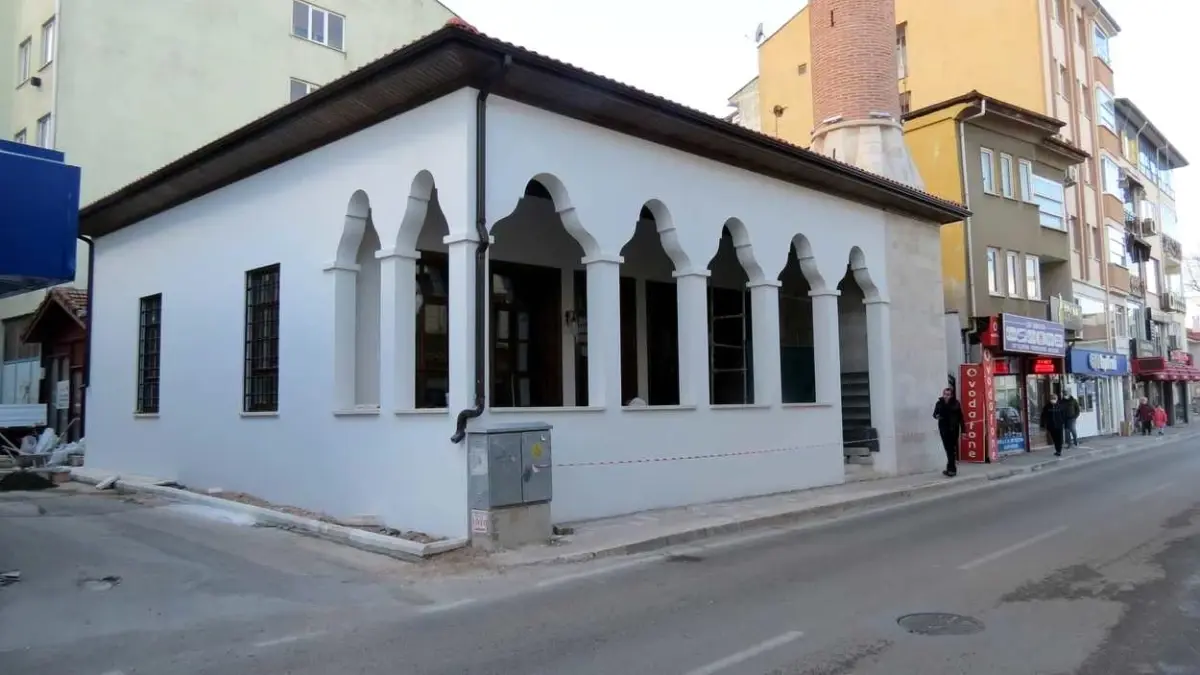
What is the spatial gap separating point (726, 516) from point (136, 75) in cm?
2272

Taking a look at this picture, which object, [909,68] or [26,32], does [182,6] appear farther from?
[909,68]

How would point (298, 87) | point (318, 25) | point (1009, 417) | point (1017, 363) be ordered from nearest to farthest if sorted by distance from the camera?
1. point (1009, 417)
2. point (1017, 363)
3. point (298, 87)
4. point (318, 25)

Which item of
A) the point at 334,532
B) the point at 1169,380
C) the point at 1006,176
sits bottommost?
the point at 334,532

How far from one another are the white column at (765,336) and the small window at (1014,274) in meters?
15.0

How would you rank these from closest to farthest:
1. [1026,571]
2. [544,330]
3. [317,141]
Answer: [1026,571] < [317,141] < [544,330]

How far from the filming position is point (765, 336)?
586 inches

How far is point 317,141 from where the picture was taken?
12.3 m

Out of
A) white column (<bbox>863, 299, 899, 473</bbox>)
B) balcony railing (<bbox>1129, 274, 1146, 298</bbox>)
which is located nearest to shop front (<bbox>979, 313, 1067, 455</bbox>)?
white column (<bbox>863, 299, 899, 473</bbox>)

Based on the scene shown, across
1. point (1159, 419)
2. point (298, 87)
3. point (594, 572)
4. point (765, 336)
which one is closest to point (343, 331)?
point (594, 572)

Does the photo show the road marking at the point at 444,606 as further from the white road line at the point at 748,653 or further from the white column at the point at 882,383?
the white column at the point at 882,383

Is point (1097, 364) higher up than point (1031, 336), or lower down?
lower down

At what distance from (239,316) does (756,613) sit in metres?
9.96

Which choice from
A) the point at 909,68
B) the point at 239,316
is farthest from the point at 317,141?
the point at 909,68

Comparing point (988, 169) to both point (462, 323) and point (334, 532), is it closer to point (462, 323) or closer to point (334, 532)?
point (462, 323)
